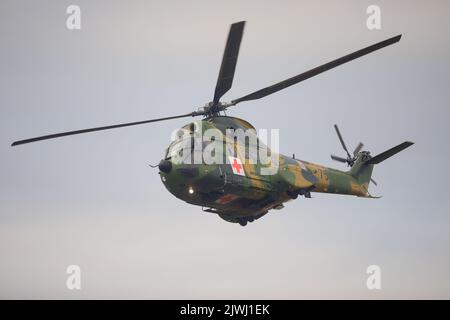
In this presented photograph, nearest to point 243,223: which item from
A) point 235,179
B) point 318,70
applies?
point 235,179

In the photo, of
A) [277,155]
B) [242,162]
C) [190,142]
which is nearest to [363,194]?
[277,155]

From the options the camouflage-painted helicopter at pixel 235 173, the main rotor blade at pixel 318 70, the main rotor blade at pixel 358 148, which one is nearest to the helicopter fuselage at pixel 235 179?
→ the camouflage-painted helicopter at pixel 235 173

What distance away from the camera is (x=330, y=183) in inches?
1468

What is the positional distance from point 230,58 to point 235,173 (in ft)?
16.4

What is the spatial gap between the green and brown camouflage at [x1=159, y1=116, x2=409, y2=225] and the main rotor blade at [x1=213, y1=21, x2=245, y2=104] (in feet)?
5.98

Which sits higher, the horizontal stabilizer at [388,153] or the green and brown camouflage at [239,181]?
the horizontal stabilizer at [388,153]

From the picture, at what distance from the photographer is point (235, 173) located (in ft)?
106

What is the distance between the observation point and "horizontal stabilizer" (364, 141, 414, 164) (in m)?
35.9

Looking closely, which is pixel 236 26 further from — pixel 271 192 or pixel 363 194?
pixel 363 194

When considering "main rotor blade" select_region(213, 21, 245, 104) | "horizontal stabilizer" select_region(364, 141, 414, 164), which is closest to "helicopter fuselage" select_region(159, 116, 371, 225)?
"main rotor blade" select_region(213, 21, 245, 104)

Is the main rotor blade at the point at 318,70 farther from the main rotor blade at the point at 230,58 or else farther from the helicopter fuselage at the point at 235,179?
the helicopter fuselage at the point at 235,179

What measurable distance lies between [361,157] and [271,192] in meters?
8.55

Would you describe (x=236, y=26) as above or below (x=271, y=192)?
above

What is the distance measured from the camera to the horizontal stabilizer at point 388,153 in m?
35.9
